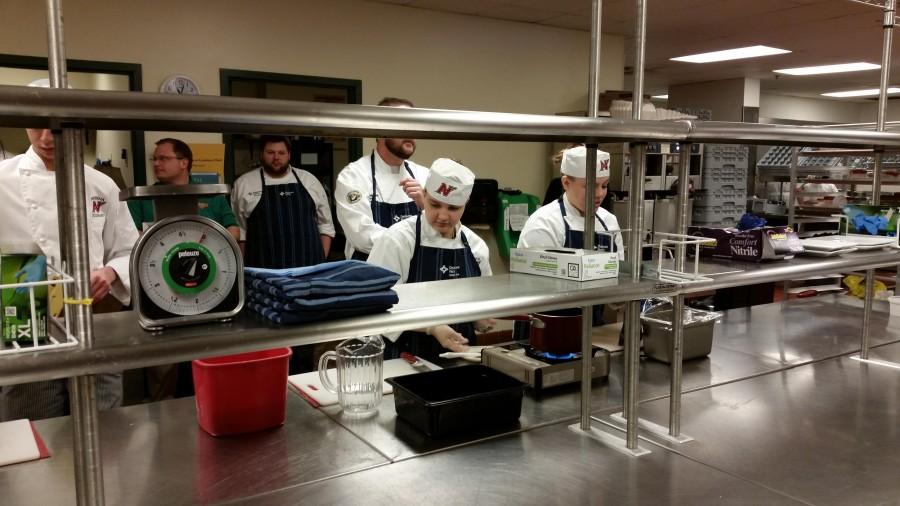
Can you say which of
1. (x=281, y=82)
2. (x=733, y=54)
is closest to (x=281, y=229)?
(x=281, y=82)

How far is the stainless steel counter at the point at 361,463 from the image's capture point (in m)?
1.33

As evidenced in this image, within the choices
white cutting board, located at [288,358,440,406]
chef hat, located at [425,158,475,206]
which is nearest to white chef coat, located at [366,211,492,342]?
chef hat, located at [425,158,475,206]

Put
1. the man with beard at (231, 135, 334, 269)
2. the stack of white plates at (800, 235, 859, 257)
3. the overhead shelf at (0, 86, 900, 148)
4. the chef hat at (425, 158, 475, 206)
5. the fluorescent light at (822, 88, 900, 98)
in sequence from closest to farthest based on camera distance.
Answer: the overhead shelf at (0, 86, 900, 148) → the stack of white plates at (800, 235, 859, 257) → the chef hat at (425, 158, 475, 206) → the man with beard at (231, 135, 334, 269) → the fluorescent light at (822, 88, 900, 98)

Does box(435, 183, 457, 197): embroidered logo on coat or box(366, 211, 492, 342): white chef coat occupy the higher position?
box(435, 183, 457, 197): embroidered logo on coat

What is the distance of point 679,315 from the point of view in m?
1.70

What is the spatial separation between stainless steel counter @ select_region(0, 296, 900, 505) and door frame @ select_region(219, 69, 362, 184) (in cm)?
350

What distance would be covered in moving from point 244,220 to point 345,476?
3.11 m

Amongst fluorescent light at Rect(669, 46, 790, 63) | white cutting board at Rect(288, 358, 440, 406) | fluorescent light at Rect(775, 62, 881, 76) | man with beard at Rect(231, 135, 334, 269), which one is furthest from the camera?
fluorescent light at Rect(775, 62, 881, 76)

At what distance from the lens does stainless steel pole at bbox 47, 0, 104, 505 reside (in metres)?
0.98

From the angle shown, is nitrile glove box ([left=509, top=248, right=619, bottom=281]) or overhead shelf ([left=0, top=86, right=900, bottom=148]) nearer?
overhead shelf ([left=0, top=86, right=900, bottom=148])

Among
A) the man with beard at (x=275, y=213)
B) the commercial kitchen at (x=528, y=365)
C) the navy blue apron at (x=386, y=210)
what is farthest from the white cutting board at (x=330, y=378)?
the man with beard at (x=275, y=213)

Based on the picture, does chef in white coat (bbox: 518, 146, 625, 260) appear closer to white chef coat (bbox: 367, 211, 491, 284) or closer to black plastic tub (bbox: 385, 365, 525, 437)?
white chef coat (bbox: 367, 211, 491, 284)

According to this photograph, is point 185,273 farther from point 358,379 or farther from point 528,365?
point 528,365

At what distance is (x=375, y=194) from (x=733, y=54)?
602 cm
